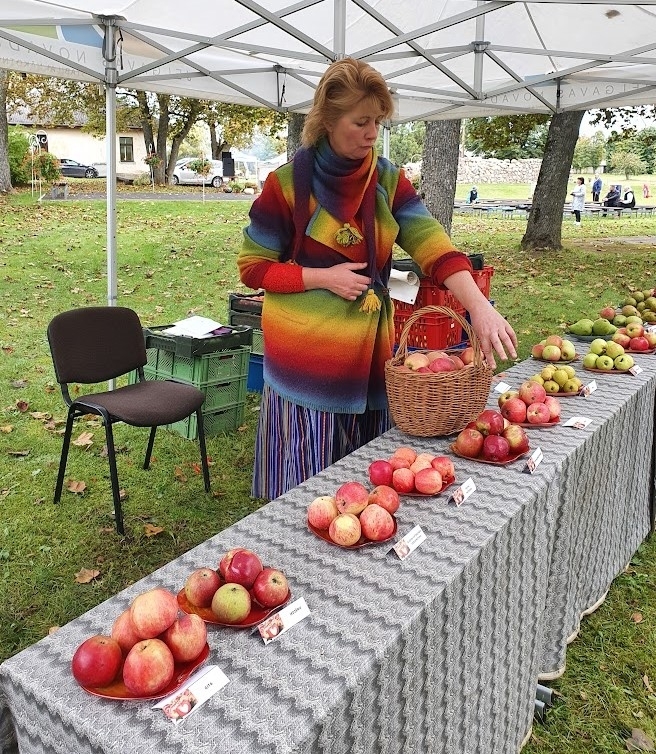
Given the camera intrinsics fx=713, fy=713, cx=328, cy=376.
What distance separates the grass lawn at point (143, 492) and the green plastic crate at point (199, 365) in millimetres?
421

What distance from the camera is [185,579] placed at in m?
1.48

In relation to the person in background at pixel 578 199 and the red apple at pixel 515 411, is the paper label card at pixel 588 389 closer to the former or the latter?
the red apple at pixel 515 411

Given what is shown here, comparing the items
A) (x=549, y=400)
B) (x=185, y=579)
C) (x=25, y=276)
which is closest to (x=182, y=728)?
(x=185, y=579)

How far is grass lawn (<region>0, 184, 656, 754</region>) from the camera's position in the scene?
263 centimetres

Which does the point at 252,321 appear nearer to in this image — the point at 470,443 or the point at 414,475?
the point at 470,443

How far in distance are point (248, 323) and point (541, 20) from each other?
3205mm

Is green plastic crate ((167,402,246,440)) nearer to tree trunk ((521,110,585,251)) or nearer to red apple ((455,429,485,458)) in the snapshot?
red apple ((455,429,485,458))

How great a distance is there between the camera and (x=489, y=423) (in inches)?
86.6

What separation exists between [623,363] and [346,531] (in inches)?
83.3

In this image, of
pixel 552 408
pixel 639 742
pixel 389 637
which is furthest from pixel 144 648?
pixel 639 742

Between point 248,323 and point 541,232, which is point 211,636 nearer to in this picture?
point 248,323

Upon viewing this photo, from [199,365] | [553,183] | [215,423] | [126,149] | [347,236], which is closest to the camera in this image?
[347,236]

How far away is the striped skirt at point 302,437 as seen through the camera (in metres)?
2.48

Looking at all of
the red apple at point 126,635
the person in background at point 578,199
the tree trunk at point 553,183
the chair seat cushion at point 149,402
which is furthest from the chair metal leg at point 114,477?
the person in background at point 578,199
